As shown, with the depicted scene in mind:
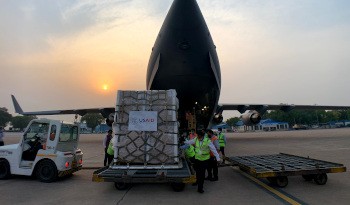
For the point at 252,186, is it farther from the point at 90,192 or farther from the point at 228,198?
the point at 90,192

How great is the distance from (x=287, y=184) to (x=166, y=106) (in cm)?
388

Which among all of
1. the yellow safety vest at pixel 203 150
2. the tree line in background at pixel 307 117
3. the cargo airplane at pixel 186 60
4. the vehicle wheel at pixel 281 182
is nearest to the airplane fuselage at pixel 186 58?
the cargo airplane at pixel 186 60

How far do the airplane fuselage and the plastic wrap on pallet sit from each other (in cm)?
400

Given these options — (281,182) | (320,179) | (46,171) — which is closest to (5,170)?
(46,171)

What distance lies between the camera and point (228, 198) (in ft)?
19.0

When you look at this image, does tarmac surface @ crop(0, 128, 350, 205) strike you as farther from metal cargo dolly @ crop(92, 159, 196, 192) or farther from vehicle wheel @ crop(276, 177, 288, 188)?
metal cargo dolly @ crop(92, 159, 196, 192)

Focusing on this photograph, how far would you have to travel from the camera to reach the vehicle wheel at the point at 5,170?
8.58 meters

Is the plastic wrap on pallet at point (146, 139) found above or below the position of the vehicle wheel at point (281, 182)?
above

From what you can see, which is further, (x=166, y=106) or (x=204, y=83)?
(x=204, y=83)

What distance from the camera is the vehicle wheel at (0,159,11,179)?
8578 mm

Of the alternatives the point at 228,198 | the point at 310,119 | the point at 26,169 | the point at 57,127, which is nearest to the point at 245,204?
the point at 228,198

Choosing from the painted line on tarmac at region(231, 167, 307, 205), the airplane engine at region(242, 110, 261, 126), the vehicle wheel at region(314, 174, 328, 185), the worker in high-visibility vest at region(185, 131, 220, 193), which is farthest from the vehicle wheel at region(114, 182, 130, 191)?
the airplane engine at region(242, 110, 261, 126)

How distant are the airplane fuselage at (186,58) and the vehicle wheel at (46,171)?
5945mm

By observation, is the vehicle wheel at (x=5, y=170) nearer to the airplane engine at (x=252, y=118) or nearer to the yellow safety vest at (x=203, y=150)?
the yellow safety vest at (x=203, y=150)
